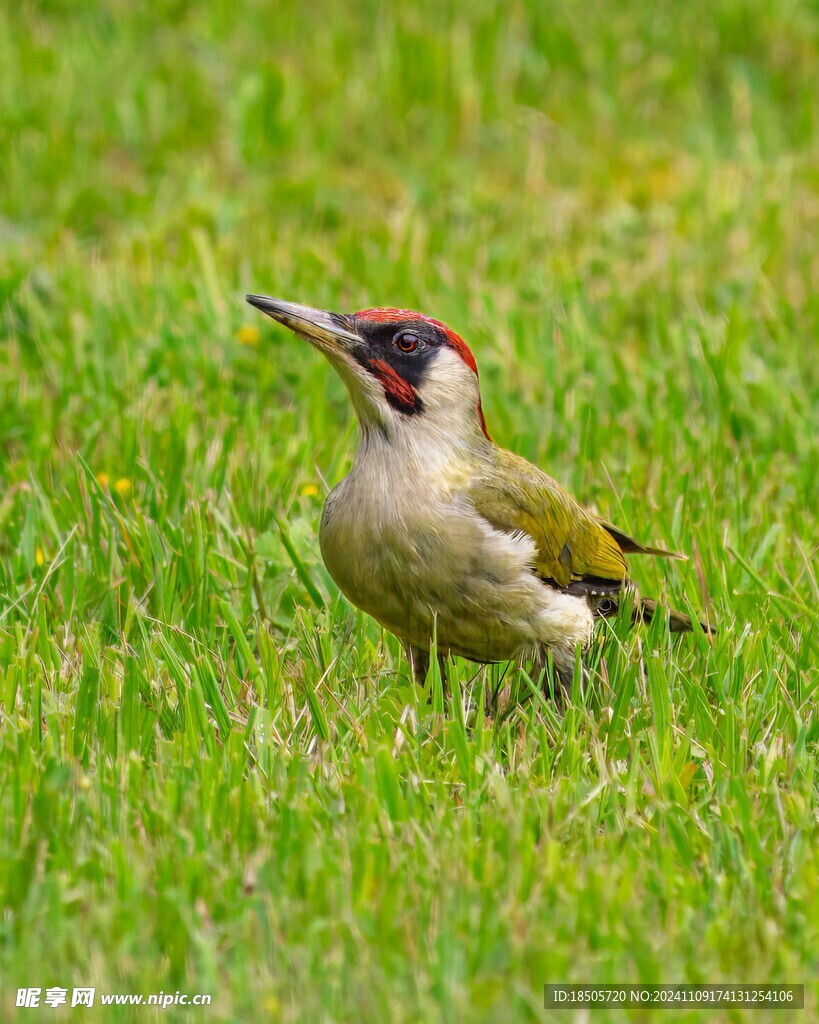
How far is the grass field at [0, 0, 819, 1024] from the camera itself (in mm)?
2600

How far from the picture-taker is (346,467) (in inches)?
190

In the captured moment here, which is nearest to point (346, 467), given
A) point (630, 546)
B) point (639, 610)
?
point (630, 546)

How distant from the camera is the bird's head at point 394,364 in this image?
357 centimetres

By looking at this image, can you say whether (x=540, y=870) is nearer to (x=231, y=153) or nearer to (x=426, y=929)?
(x=426, y=929)

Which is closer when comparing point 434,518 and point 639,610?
point 434,518

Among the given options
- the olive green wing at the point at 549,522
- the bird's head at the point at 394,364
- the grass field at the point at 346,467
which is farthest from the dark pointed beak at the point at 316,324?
the grass field at the point at 346,467

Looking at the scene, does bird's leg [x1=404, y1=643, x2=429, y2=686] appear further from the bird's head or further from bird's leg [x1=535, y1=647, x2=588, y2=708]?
the bird's head

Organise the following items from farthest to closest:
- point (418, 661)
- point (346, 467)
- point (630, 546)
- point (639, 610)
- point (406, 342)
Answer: point (346, 467) < point (630, 546) < point (639, 610) < point (418, 661) < point (406, 342)

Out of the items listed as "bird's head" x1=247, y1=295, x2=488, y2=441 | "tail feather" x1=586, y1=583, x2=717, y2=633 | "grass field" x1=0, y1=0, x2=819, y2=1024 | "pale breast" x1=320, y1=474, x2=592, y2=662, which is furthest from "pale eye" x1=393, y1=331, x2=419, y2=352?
"tail feather" x1=586, y1=583, x2=717, y2=633

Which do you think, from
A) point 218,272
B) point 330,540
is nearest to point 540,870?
point 330,540

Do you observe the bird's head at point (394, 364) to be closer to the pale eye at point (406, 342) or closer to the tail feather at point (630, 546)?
the pale eye at point (406, 342)

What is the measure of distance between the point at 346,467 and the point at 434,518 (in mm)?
1341

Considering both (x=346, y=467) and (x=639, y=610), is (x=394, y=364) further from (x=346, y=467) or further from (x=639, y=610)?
(x=346, y=467)

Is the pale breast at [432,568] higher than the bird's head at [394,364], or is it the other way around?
the bird's head at [394,364]
